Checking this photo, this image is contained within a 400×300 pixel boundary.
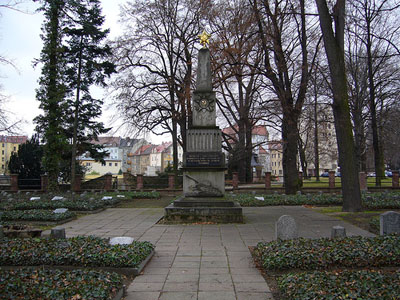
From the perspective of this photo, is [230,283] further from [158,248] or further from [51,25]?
[51,25]

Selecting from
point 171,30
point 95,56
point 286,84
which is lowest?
point 286,84

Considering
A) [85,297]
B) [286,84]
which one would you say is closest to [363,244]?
[85,297]

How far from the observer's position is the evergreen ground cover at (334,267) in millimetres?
4164

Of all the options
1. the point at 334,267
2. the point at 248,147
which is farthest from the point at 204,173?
the point at 248,147

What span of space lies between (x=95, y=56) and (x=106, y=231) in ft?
70.4

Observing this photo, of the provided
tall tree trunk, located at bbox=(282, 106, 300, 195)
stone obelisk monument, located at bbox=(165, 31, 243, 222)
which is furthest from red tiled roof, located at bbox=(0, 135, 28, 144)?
tall tree trunk, located at bbox=(282, 106, 300, 195)

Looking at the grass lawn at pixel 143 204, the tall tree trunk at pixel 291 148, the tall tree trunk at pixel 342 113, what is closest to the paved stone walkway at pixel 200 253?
the tall tree trunk at pixel 342 113

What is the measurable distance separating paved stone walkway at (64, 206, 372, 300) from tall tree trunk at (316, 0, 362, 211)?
1.99 m

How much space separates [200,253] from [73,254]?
2546 mm

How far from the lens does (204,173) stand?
1170cm

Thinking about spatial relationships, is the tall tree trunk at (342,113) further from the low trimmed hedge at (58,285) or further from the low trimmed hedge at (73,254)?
the low trimmed hedge at (58,285)

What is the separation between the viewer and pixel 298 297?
13.6 ft

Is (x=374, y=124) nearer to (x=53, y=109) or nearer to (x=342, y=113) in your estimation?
(x=342, y=113)

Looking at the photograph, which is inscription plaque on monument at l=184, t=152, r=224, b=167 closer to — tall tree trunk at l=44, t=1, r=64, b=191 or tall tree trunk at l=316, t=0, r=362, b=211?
tall tree trunk at l=316, t=0, r=362, b=211
